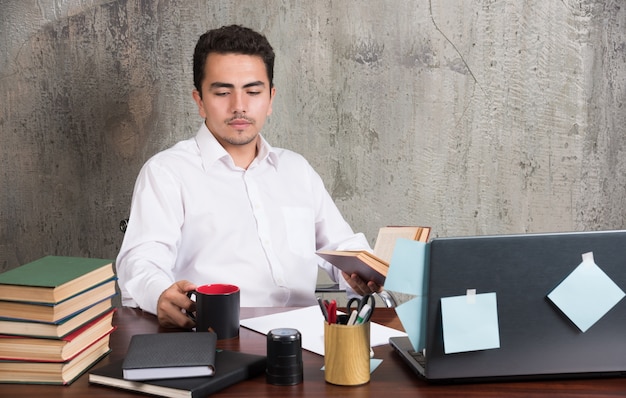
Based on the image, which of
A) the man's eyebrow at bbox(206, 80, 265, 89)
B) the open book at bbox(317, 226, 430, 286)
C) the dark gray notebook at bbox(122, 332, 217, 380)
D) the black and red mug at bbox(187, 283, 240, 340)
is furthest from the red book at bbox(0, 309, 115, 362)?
the man's eyebrow at bbox(206, 80, 265, 89)

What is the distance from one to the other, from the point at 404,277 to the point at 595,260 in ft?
1.13

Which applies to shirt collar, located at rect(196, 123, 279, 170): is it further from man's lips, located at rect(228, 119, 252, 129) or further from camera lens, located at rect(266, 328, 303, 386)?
camera lens, located at rect(266, 328, 303, 386)

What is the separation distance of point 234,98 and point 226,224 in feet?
1.34

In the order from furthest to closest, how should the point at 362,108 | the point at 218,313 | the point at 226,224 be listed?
the point at 362,108
the point at 226,224
the point at 218,313

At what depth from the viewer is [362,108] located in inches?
116

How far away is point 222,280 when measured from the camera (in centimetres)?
215

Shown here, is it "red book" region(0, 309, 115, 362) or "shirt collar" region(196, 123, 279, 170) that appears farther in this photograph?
"shirt collar" region(196, 123, 279, 170)

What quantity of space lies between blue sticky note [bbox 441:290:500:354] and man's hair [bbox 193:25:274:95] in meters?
1.37

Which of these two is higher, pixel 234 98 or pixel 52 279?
pixel 234 98

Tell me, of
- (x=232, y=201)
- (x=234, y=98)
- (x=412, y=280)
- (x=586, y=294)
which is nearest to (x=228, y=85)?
(x=234, y=98)

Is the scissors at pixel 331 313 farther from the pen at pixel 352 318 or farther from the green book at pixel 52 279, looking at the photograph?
the green book at pixel 52 279

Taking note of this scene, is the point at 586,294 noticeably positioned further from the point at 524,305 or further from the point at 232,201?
the point at 232,201

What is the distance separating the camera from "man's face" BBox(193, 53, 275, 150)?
2.22 metres

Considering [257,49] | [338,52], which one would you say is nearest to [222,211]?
[257,49]
